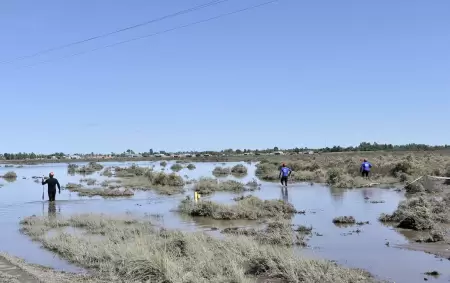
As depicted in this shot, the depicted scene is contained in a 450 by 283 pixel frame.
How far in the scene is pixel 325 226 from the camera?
652 inches

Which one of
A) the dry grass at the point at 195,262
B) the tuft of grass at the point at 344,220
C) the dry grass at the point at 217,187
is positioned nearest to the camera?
the dry grass at the point at 195,262

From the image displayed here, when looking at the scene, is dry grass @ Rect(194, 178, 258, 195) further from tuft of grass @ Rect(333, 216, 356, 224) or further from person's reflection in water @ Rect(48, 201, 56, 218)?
tuft of grass @ Rect(333, 216, 356, 224)

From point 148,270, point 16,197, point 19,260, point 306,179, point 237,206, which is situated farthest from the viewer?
point 306,179

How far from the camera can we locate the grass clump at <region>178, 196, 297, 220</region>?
19281mm

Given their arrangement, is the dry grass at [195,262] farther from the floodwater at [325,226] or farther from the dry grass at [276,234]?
the dry grass at [276,234]

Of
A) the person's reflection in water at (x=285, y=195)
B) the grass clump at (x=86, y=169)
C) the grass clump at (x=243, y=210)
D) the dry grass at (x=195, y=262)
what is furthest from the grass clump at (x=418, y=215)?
the grass clump at (x=86, y=169)

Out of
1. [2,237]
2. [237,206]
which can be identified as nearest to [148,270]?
[2,237]

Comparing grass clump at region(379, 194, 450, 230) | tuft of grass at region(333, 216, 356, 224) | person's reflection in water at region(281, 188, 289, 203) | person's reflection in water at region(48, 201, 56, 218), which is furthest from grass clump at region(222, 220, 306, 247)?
person's reflection in water at region(48, 201, 56, 218)

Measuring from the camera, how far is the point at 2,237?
16141 mm

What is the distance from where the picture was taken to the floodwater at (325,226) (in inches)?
432

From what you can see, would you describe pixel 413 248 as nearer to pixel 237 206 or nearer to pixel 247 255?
pixel 247 255

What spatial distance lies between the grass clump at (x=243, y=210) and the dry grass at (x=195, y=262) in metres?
5.97

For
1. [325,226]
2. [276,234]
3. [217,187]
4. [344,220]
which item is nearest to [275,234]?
[276,234]

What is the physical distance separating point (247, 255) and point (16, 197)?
2518 centimetres
